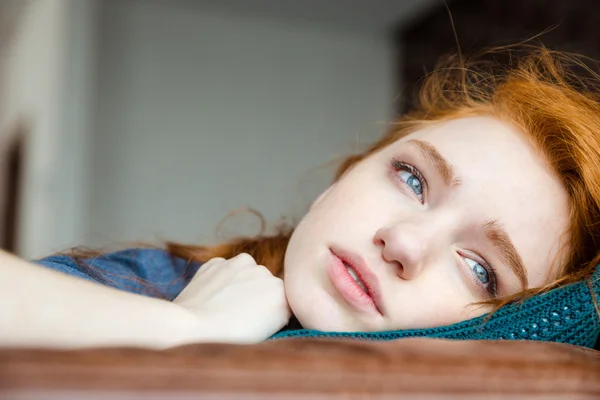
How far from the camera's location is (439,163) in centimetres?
92

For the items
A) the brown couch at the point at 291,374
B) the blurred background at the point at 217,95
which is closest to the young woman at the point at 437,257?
the brown couch at the point at 291,374

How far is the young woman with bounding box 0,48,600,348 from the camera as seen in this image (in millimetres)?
799

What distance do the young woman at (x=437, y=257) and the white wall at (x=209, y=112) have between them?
3.05m

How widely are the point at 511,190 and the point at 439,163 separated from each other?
0.10 m

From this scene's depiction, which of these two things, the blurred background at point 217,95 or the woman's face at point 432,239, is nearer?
the woman's face at point 432,239

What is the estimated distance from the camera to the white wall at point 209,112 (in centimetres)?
430

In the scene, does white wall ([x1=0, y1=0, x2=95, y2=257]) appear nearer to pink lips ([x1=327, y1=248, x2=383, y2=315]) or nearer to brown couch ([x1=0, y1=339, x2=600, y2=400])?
pink lips ([x1=327, y1=248, x2=383, y2=315])

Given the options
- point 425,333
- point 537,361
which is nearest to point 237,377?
point 537,361

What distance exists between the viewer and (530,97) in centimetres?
108

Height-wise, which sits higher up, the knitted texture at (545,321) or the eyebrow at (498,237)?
the eyebrow at (498,237)

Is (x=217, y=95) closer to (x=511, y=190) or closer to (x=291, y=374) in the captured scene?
(x=511, y=190)

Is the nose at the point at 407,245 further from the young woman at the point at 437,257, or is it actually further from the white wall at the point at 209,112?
the white wall at the point at 209,112

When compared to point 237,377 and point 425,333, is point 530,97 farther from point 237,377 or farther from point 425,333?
point 237,377

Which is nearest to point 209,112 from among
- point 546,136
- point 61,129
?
point 61,129
